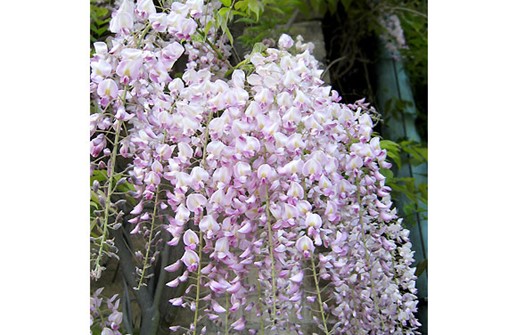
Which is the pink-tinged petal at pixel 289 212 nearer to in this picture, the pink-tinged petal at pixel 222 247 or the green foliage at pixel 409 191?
the pink-tinged petal at pixel 222 247

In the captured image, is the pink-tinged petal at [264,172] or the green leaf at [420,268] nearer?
the pink-tinged petal at [264,172]

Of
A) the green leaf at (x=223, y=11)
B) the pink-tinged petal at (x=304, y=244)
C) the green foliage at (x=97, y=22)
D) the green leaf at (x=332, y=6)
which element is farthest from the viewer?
the green leaf at (x=332, y=6)

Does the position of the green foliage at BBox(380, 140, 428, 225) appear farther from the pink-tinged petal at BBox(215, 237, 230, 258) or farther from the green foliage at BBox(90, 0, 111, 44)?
the green foliage at BBox(90, 0, 111, 44)

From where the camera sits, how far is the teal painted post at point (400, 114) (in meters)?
1.64

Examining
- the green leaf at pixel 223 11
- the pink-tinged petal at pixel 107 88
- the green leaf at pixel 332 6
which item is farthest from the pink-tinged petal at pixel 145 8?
the green leaf at pixel 332 6

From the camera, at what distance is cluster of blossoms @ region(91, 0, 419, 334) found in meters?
0.96

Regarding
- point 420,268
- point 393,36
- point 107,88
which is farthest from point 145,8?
point 393,36

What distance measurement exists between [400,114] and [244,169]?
1.30 m

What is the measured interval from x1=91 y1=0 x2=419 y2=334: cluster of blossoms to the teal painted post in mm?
494

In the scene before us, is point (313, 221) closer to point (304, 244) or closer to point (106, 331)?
point (304, 244)

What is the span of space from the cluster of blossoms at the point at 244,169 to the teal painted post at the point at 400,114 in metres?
0.49

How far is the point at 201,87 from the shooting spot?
3.39 feet
